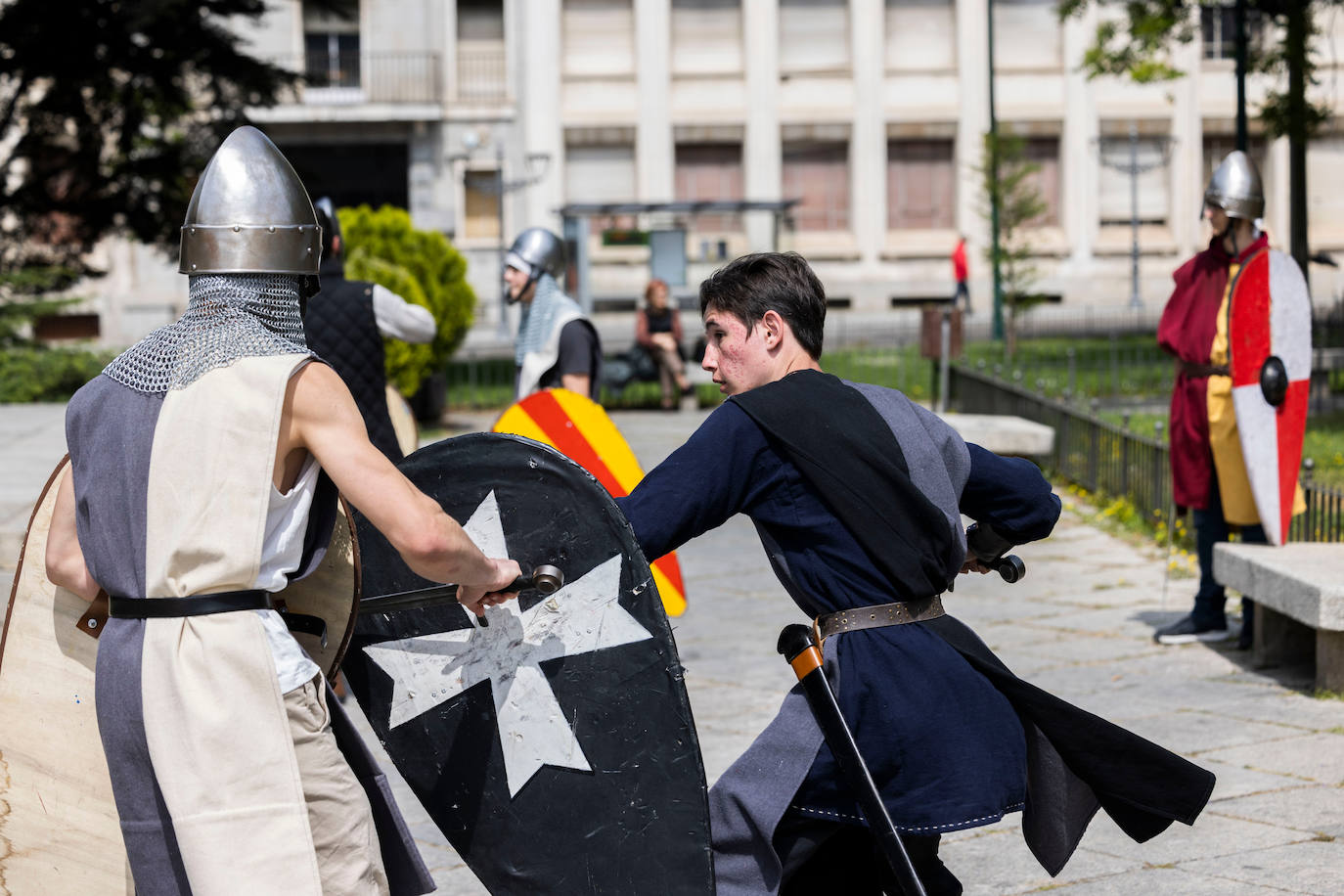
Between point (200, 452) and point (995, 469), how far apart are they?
1.36 metres

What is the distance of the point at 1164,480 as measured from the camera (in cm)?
858

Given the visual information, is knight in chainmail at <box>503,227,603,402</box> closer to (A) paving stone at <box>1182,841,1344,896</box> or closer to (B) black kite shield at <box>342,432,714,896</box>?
(A) paving stone at <box>1182,841,1344,896</box>

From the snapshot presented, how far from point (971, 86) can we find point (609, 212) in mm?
14231

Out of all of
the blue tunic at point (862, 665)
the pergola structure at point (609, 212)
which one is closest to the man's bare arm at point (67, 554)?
the blue tunic at point (862, 665)

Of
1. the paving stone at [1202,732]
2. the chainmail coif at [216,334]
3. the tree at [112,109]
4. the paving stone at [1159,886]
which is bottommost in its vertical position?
the paving stone at [1159,886]

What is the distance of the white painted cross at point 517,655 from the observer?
266 cm

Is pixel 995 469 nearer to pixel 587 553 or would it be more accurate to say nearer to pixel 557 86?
pixel 587 553

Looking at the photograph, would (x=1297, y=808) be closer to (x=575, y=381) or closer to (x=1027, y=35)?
(x=575, y=381)

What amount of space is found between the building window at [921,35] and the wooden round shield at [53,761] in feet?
109

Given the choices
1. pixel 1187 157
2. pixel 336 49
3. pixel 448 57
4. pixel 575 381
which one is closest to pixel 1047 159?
pixel 1187 157

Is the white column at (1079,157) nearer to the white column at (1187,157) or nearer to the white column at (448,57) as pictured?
the white column at (1187,157)

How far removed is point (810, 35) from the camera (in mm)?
34219

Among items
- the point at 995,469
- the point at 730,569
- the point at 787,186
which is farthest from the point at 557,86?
the point at 995,469

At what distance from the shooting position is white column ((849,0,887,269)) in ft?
112
